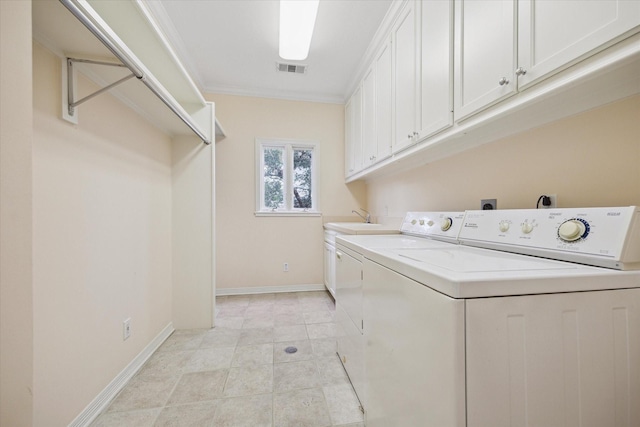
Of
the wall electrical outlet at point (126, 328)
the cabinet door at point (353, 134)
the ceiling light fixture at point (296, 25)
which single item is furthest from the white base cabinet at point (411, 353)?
the cabinet door at point (353, 134)

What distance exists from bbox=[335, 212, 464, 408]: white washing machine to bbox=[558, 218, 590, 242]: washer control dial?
1.59 feet

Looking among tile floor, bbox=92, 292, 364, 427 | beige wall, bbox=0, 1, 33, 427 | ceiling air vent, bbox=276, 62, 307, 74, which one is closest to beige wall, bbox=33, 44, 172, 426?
tile floor, bbox=92, 292, 364, 427

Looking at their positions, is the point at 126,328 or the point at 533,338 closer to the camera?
the point at 533,338

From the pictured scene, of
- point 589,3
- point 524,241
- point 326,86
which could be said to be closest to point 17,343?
point 524,241

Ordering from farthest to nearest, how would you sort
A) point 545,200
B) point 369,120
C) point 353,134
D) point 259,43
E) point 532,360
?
point 353,134 → point 369,120 → point 259,43 → point 545,200 → point 532,360

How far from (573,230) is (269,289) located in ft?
10.3

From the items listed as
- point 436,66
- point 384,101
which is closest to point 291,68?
point 384,101

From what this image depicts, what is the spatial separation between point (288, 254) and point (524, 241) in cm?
280

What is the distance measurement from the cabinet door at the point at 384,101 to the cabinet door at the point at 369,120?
0.08 metres

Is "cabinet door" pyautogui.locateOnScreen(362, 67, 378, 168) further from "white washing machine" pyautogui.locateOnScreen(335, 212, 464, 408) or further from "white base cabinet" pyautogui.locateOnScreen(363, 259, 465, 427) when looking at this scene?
"white base cabinet" pyautogui.locateOnScreen(363, 259, 465, 427)

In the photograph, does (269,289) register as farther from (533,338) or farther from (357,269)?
(533,338)

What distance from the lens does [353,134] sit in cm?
311

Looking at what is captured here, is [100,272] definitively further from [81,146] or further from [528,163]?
[528,163]

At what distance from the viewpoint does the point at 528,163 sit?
1.19 metres
